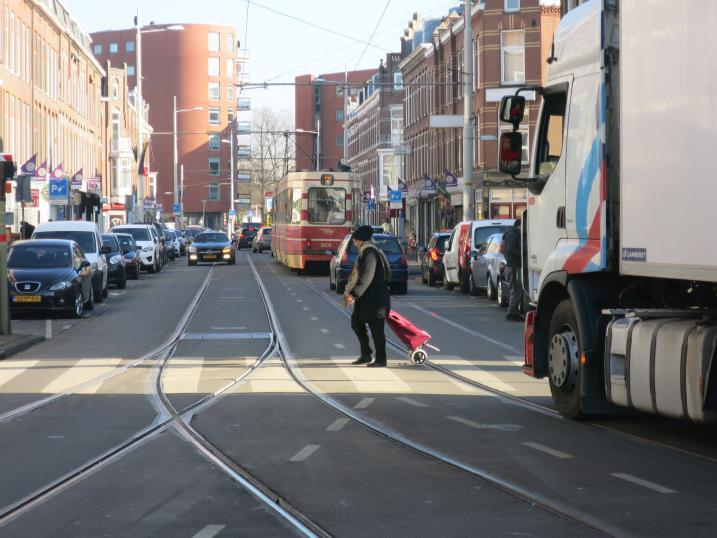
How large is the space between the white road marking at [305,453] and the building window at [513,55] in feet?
167

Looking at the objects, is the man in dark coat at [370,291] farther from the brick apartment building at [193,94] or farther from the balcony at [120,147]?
the brick apartment building at [193,94]

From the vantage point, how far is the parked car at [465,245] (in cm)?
3172

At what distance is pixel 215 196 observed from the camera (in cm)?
13488

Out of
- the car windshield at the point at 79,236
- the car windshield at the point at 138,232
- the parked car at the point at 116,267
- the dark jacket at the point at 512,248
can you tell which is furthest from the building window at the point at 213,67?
the dark jacket at the point at 512,248

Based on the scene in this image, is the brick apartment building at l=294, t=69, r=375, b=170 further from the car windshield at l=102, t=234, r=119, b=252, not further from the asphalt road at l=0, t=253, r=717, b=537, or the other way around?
the asphalt road at l=0, t=253, r=717, b=537

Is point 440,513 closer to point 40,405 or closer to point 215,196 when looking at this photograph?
point 40,405

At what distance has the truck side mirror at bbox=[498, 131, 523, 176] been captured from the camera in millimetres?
11242

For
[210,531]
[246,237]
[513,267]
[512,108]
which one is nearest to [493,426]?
[512,108]

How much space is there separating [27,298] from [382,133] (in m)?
80.6

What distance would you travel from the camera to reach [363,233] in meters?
16.1

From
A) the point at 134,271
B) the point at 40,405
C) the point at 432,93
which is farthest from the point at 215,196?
the point at 40,405

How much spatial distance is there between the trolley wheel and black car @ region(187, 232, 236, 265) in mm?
37981

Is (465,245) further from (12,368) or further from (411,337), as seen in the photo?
(12,368)

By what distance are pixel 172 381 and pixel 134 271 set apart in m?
28.3
